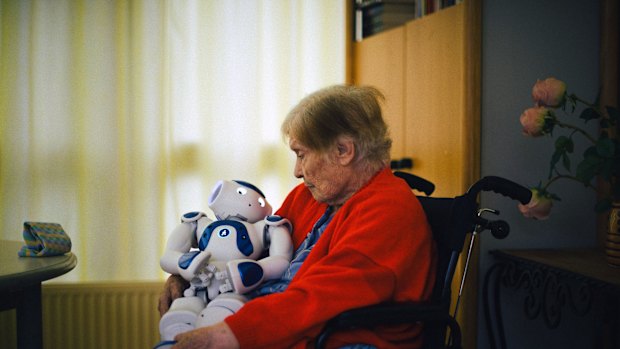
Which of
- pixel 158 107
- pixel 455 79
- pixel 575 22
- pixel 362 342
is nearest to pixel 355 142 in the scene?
pixel 362 342

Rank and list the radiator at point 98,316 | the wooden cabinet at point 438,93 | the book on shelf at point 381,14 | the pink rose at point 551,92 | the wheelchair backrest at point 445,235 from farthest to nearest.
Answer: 1. the book on shelf at point 381,14
2. the radiator at point 98,316
3. the wooden cabinet at point 438,93
4. the pink rose at point 551,92
5. the wheelchair backrest at point 445,235

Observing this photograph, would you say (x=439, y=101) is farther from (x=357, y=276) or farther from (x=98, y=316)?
(x=98, y=316)

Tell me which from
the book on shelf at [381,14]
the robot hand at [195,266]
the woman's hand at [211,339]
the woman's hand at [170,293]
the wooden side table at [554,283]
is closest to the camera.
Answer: the woman's hand at [211,339]

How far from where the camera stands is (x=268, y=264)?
1.37 meters

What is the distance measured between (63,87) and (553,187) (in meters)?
2.14

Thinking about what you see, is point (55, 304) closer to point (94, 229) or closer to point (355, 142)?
point (94, 229)

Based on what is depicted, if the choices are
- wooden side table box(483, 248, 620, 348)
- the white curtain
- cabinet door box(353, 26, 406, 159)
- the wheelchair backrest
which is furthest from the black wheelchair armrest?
the white curtain

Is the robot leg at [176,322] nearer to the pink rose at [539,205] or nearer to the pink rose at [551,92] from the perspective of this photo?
the pink rose at [539,205]

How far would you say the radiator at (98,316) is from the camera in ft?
7.76

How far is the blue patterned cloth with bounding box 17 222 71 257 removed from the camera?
58.3 inches

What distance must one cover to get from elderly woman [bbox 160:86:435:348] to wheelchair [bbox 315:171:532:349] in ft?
0.09

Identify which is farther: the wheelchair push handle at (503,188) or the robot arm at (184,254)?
the robot arm at (184,254)

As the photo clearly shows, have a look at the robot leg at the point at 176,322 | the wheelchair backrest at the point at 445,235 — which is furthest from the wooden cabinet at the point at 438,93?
the robot leg at the point at 176,322

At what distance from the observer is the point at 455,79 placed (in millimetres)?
2027
